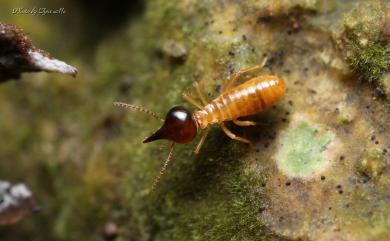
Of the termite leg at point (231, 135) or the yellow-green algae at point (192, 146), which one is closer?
the yellow-green algae at point (192, 146)

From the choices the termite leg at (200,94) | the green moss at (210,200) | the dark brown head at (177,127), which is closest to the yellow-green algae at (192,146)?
the green moss at (210,200)

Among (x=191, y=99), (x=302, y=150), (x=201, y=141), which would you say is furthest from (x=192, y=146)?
(x=302, y=150)

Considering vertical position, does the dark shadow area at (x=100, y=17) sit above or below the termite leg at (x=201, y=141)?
above

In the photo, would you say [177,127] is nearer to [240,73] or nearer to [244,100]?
[244,100]

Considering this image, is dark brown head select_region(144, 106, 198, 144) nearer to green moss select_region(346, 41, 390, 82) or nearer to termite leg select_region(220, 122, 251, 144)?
termite leg select_region(220, 122, 251, 144)

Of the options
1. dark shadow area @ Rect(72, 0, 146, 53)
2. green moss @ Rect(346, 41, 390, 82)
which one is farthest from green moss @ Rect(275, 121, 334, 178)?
dark shadow area @ Rect(72, 0, 146, 53)

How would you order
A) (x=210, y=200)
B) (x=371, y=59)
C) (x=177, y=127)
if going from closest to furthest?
1. (x=371, y=59)
2. (x=177, y=127)
3. (x=210, y=200)

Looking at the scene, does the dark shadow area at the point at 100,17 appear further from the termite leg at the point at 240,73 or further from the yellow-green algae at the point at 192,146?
the termite leg at the point at 240,73
